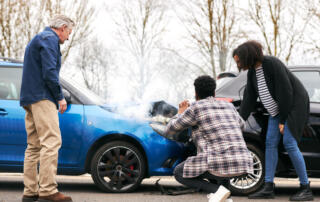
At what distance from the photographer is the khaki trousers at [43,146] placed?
3.94m

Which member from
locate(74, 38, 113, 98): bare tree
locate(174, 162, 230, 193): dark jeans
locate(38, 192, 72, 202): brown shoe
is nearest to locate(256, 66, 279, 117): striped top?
locate(174, 162, 230, 193): dark jeans

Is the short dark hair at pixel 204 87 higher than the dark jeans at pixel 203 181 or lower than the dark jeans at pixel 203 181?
higher

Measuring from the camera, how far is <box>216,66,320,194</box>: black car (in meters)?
4.87

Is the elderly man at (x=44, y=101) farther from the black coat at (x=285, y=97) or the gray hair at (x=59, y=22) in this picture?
the black coat at (x=285, y=97)

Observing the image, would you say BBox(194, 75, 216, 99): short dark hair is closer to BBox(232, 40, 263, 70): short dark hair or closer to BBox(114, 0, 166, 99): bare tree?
BBox(232, 40, 263, 70): short dark hair

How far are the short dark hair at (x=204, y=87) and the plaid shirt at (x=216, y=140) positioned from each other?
0.06 metres

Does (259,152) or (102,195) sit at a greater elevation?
(259,152)

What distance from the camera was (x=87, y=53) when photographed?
81.0 ft

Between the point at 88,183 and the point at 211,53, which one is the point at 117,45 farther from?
the point at 88,183

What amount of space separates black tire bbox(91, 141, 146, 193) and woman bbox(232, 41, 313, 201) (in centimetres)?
131

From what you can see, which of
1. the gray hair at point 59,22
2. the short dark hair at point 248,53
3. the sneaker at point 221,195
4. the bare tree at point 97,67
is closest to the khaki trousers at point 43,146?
the gray hair at point 59,22

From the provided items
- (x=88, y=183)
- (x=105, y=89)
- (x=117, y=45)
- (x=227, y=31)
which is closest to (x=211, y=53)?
(x=227, y=31)

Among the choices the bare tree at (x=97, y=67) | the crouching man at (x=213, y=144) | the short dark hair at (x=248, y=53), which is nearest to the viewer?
the crouching man at (x=213, y=144)

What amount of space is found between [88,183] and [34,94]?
255 centimetres
